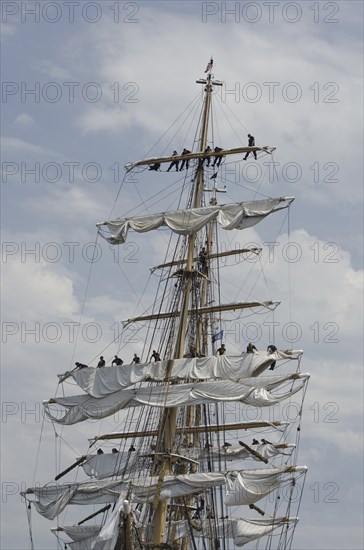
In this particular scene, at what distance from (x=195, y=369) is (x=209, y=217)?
7363 mm

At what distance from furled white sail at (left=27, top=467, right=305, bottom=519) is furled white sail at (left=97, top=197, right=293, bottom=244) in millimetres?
11510

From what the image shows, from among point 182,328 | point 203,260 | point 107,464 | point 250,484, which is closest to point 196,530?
point 107,464

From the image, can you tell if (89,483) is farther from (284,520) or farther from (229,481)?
(284,520)

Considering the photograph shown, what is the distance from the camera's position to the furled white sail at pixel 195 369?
63.0 m

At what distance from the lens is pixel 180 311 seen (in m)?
65.9

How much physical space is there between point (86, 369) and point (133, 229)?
23.3 feet

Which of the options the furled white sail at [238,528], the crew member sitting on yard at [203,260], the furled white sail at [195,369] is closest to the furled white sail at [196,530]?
the furled white sail at [238,528]

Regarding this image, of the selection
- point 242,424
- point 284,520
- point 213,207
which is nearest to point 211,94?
point 213,207

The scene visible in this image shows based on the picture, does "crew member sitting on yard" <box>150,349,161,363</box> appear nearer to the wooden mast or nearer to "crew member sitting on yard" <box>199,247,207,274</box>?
the wooden mast

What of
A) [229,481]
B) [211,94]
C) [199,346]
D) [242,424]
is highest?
[211,94]

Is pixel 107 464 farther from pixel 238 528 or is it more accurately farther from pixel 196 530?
pixel 238 528

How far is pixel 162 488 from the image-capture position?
199ft

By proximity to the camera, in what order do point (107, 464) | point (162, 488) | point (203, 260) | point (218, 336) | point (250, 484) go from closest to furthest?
point (162, 488)
point (250, 484)
point (107, 464)
point (203, 260)
point (218, 336)

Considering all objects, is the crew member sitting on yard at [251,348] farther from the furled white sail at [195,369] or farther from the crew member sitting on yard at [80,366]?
the crew member sitting on yard at [80,366]
